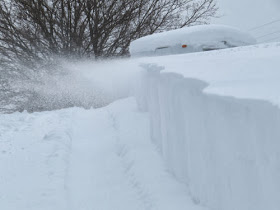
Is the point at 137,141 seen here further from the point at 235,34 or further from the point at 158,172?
the point at 235,34

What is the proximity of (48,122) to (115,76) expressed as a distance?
3.66 metres

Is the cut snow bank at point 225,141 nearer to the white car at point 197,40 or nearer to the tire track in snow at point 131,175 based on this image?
the tire track in snow at point 131,175

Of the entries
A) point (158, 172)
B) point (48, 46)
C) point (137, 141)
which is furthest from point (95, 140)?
point (48, 46)

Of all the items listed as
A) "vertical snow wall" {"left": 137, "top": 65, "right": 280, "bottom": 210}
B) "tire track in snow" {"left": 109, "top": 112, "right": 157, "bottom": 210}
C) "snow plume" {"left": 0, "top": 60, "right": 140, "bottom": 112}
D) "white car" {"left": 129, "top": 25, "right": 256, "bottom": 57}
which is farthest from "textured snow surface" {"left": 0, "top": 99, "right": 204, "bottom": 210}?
"snow plume" {"left": 0, "top": 60, "right": 140, "bottom": 112}

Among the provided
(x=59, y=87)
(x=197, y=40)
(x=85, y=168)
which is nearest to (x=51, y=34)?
(x=59, y=87)

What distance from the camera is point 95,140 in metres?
4.68

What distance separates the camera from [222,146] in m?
1.86

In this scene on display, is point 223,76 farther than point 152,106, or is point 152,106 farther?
point 152,106

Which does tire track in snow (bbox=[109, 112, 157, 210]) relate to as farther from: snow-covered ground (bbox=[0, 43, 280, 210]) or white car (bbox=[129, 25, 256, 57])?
white car (bbox=[129, 25, 256, 57])

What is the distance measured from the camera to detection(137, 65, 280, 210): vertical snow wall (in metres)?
1.37

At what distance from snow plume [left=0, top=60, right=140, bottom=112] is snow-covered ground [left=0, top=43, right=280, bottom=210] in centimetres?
552

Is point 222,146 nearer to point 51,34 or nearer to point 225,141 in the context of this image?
point 225,141

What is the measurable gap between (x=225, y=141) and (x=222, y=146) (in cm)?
6

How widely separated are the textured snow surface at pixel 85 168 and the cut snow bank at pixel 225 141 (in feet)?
0.94
